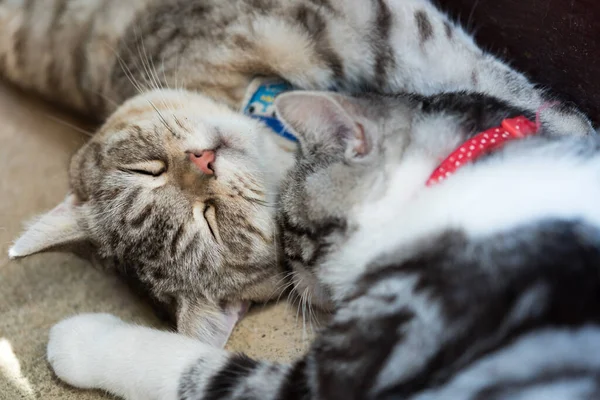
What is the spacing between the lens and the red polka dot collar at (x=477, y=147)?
1296 millimetres

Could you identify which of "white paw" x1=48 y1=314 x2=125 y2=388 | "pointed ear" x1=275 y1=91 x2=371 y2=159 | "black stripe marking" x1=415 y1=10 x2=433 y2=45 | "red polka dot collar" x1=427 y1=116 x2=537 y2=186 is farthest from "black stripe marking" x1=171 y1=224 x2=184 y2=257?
"black stripe marking" x1=415 y1=10 x2=433 y2=45

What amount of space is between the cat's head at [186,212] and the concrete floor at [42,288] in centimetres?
12

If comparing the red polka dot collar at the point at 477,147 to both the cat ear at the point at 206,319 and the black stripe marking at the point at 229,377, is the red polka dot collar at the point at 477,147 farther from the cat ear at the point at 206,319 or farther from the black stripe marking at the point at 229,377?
the cat ear at the point at 206,319

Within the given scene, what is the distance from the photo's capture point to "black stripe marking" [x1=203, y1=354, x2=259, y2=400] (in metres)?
1.36

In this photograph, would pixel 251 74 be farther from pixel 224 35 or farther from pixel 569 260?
pixel 569 260

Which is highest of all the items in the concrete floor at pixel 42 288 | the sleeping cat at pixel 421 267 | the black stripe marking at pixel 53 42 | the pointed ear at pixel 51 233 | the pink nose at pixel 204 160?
the sleeping cat at pixel 421 267

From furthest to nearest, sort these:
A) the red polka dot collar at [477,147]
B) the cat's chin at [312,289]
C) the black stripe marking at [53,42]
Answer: the black stripe marking at [53,42] < the cat's chin at [312,289] < the red polka dot collar at [477,147]

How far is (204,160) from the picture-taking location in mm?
1617

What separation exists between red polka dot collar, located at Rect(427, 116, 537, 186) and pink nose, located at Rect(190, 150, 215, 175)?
0.59m

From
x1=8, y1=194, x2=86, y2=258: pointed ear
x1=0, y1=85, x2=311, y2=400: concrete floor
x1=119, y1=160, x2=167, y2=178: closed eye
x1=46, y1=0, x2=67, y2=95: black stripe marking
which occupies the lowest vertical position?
x1=0, y1=85, x2=311, y2=400: concrete floor

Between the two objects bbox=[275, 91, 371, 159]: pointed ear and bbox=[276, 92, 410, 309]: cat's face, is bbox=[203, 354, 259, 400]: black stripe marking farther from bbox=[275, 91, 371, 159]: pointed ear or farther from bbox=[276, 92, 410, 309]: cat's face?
bbox=[275, 91, 371, 159]: pointed ear

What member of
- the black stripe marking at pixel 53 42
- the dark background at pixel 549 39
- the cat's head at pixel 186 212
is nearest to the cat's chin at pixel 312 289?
the cat's head at pixel 186 212

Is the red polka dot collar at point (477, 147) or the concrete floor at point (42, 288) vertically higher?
the red polka dot collar at point (477, 147)

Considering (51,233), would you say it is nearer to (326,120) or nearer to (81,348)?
(81,348)
